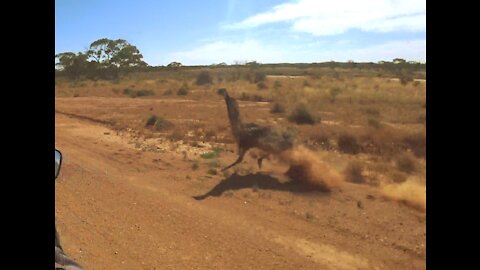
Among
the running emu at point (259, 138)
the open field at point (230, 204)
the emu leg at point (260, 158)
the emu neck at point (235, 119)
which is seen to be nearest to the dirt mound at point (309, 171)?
the open field at point (230, 204)

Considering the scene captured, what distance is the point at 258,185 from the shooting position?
373 inches

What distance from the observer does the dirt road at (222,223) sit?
571 cm

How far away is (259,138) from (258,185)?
1.57 metres

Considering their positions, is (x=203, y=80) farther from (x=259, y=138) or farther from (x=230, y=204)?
(x=230, y=204)

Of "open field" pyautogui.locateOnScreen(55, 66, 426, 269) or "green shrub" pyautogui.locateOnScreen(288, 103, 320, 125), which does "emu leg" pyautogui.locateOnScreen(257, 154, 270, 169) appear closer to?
"open field" pyautogui.locateOnScreen(55, 66, 426, 269)

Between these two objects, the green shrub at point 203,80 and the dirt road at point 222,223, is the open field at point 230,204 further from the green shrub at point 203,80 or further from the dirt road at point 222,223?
the green shrub at point 203,80

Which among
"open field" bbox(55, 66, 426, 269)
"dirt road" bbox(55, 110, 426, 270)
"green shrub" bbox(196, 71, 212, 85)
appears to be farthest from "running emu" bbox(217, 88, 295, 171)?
"green shrub" bbox(196, 71, 212, 85)

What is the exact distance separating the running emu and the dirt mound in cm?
26

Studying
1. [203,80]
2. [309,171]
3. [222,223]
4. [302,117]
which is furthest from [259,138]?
[203,80]

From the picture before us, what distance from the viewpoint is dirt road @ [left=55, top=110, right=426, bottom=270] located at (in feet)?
18.7

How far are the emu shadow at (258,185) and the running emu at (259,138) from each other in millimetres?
806
